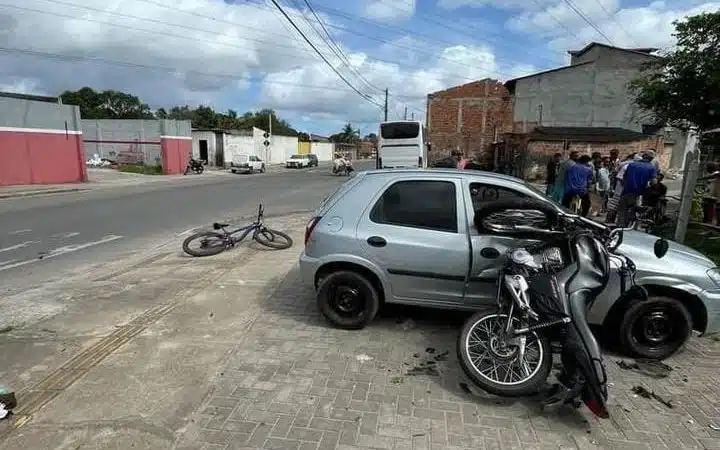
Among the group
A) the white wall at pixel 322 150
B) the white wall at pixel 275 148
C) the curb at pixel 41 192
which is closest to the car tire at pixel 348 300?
the curb at pixel 41 192

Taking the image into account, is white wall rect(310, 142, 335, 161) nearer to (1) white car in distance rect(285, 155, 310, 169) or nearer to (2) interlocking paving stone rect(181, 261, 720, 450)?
(1) white car in distance rect(285, 155, 310, 169)

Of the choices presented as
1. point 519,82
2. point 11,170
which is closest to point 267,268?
point 11,170

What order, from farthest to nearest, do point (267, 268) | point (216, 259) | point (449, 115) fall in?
1. point (449, 115)
2. point (216, 259)
3. point (267, 268)

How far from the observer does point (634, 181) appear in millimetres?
9133

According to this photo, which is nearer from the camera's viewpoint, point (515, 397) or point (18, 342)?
point (515, 397)

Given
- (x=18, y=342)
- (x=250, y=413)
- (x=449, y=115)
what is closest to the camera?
(x=250, y=413)

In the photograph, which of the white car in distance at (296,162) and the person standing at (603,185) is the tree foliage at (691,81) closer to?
the person standing at (603,185)

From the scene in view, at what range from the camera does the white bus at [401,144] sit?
20375 millimetres

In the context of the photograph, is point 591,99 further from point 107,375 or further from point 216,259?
point 107,375

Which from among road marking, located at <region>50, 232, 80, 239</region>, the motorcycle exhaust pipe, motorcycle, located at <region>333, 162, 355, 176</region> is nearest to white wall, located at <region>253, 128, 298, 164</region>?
motorcycle, located at <region>333, 162, 355, 176</region>

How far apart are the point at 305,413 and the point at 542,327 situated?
174 cm

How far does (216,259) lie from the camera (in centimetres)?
744

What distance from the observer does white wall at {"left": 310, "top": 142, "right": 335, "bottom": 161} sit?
7103 cm

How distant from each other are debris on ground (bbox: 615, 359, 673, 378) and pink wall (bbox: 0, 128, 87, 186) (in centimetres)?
2435
